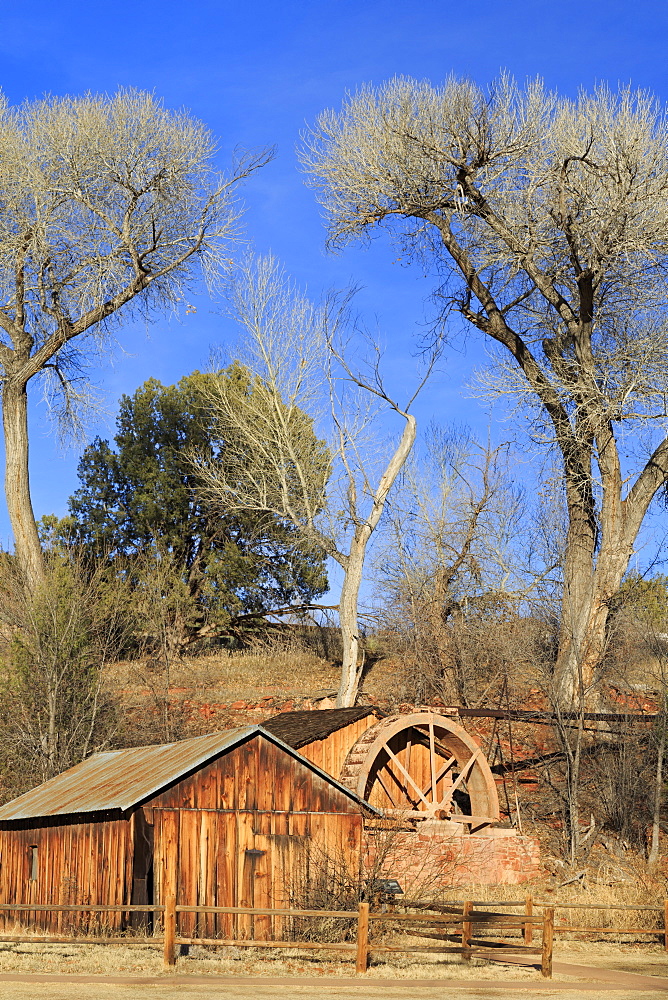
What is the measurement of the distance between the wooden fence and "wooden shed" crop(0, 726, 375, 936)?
1.93 feet

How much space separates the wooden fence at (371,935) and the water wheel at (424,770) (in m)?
6.69

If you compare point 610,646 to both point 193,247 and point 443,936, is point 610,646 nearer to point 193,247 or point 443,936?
point 443,936

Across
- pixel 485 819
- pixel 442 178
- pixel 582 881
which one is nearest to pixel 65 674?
pixel 485 819

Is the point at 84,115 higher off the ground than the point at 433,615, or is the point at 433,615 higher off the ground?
the point at 84,115

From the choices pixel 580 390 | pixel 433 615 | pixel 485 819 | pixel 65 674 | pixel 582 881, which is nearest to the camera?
pixel 582 881

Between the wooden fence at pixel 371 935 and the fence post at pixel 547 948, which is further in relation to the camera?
the fence post at pixel 547 948

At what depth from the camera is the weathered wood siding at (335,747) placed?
79.2 ft

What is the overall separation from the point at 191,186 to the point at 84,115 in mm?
3863

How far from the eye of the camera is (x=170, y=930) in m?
14.6

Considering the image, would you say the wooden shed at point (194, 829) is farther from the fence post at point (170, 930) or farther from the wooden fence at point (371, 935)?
the fence post at point (170, 930)

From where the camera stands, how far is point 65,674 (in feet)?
88.9

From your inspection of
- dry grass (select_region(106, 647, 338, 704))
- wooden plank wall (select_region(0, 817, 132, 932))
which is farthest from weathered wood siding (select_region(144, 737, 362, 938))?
dry grass (select_region(106, 647, 338, 704))

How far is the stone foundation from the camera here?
900 inches

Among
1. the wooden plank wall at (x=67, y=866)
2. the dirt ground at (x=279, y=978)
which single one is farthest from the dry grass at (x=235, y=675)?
the dirt ground at (x=279, y=978)
